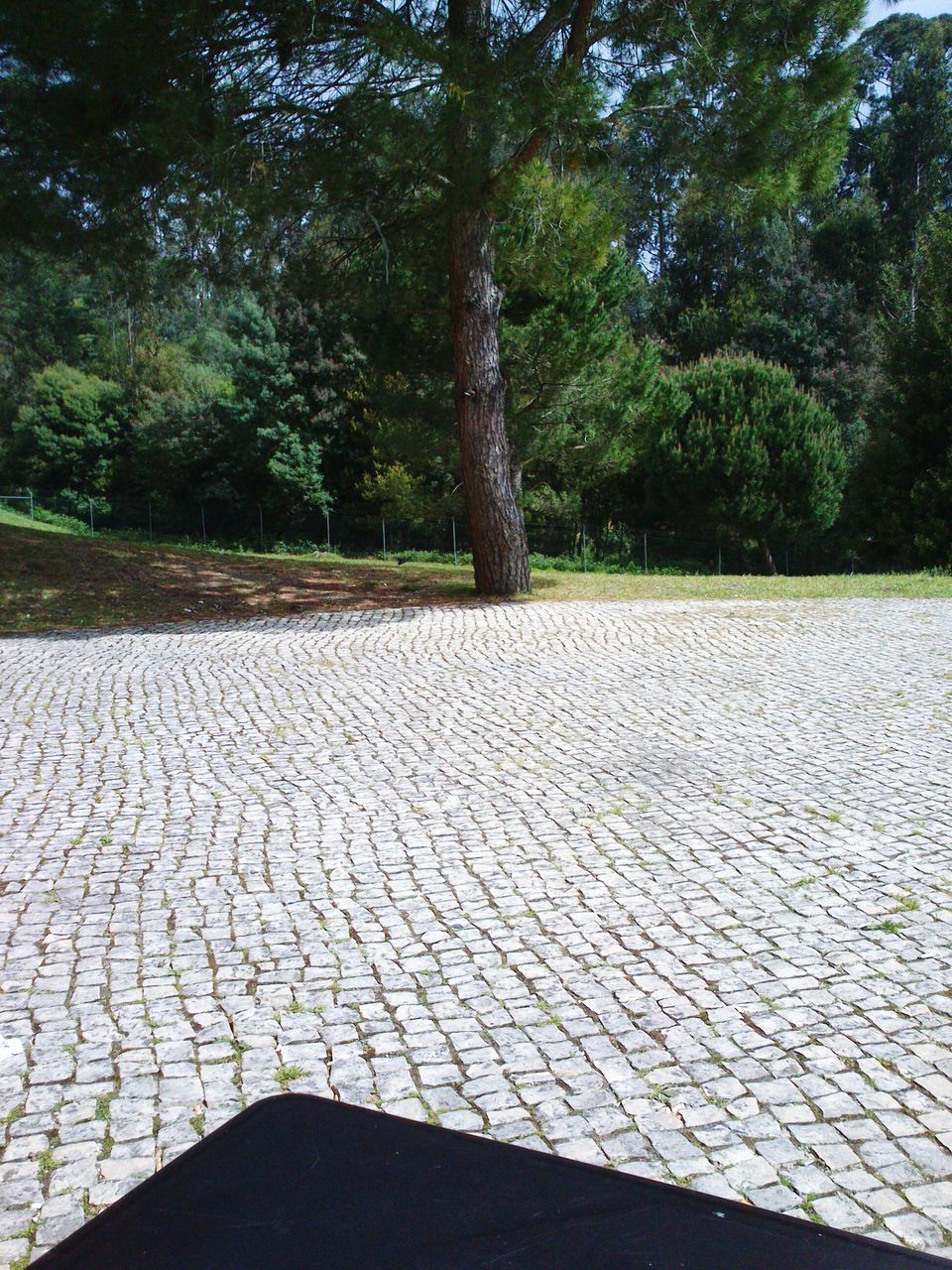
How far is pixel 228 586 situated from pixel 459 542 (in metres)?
11.9

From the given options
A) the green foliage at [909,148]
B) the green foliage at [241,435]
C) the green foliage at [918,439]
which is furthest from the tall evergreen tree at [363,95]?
the green foliage at [909,148]

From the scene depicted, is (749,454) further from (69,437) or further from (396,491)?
(69,437)

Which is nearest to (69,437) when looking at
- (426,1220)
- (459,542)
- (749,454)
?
(459,542)

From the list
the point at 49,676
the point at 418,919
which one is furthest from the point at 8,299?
the point at 418,919

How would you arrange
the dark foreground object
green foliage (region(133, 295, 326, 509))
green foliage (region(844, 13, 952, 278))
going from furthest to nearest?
green foliage (region(844, 13, 952, 278)) < green foliage (region(133, 295, 326, 509)) < the dark foreground object

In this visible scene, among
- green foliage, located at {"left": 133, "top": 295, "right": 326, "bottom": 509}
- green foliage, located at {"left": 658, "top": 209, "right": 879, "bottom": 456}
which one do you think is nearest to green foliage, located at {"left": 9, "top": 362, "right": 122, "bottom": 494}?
green foliage, located at {"left": 133, "top": 295, "right": 326, "bottom": 509}

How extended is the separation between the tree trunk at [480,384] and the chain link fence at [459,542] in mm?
9644

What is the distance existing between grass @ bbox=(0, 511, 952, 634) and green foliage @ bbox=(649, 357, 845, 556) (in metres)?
9.03

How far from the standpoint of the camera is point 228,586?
1577 centimetres

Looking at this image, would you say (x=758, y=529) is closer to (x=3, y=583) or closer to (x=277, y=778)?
(x=3, y=583)

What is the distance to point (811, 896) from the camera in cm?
444

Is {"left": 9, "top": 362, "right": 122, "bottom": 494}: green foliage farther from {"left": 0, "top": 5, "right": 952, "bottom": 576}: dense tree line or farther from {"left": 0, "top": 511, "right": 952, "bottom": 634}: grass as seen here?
{"left": 0, "top": 511, "right": 952, "bottom": 634}: grass

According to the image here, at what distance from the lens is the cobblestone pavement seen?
2922 mm

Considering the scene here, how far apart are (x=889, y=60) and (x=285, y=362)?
35599 mm
